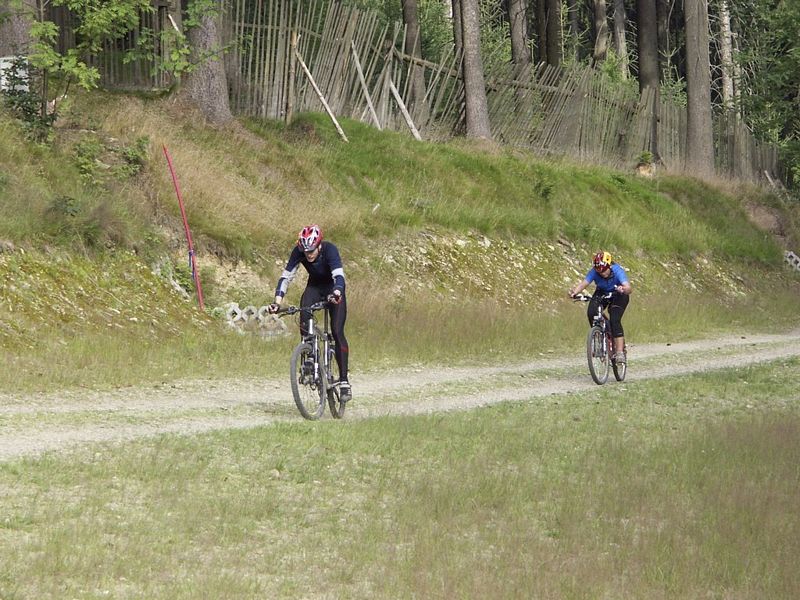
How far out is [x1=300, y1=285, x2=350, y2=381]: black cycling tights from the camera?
12.5m

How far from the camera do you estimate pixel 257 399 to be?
13586 millimetres

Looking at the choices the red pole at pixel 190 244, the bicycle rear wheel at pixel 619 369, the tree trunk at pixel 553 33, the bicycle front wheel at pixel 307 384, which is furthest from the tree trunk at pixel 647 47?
the bicycle front wheel at pixel 307 384

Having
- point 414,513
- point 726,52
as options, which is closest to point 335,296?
point 414,513

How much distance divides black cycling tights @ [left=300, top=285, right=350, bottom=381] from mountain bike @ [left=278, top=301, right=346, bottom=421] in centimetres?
8

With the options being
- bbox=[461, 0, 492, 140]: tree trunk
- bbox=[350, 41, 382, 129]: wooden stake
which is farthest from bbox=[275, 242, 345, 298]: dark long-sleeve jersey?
bbox=[461, 0, 492, 140]: tree trunk

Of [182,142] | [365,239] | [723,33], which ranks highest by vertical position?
[723,33]

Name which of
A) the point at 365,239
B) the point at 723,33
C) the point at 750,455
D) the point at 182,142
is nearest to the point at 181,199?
→ the point at 182,142

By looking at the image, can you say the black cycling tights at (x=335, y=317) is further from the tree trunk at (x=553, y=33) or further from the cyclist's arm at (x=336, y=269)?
the tree trunk at (x=553, y=33)

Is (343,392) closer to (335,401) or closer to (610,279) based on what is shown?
(335,401)

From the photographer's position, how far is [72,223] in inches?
683

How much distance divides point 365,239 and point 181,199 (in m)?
3.90

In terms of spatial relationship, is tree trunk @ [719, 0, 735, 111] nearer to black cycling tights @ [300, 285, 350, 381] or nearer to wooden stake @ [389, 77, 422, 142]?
wooden stake @ [389, 77, 422, 142]

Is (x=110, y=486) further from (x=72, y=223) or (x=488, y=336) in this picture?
(x=488, y=336)

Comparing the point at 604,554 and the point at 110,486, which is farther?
the point at 110,486
